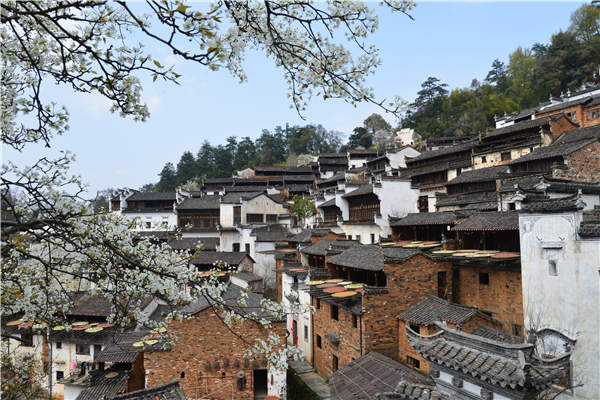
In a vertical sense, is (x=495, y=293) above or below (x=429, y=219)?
below

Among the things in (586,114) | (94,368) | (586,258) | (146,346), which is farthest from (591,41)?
(94,368)

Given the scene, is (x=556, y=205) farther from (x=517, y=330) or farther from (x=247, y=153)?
(x=247, y=153)

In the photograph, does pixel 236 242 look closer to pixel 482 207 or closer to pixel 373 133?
pixel 482 207

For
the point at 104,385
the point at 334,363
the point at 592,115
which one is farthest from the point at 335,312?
the point at 592,115

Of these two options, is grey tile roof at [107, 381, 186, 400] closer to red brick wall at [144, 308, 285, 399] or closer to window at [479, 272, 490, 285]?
red brick wall at [144, 308, 285, 399]

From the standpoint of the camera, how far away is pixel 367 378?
516 inches

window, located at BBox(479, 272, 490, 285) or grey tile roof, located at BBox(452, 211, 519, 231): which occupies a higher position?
grey tile roof, located at BBox(452, 211, 519, 231)

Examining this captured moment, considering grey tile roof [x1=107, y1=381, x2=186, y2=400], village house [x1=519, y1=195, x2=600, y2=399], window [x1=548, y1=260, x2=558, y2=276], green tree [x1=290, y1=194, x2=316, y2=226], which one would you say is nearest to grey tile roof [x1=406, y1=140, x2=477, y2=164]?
green tree [x1=290, y1=194, x2=316, y2=226]

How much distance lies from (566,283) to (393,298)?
636cm

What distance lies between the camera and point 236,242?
40.4 meters

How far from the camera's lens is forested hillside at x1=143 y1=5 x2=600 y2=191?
4794cm

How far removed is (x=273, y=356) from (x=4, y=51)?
4.82m

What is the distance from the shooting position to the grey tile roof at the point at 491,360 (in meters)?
6.96

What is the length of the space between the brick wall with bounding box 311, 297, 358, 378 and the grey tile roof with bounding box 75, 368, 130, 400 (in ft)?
31.2
